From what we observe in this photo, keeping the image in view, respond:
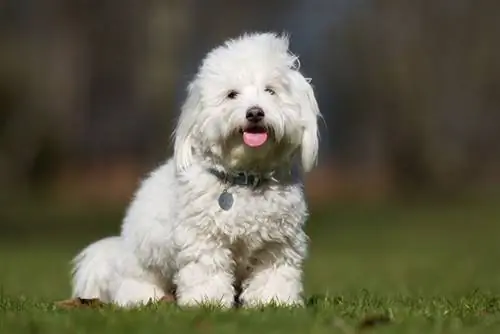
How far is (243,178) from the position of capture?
8.69 metres

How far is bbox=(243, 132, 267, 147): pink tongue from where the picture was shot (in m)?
8.41

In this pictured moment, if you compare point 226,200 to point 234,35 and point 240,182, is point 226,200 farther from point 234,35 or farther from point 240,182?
point 234,35

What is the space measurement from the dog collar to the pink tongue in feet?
1.05

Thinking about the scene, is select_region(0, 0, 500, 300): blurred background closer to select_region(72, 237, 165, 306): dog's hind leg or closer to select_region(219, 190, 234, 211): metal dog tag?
select_region(72, 237, 165, 306): dog's hind leg

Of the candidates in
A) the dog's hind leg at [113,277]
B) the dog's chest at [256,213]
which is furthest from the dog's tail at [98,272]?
the dog's chest at [256,213]

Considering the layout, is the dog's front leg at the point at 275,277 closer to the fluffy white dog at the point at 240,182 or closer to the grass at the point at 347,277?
the fluffy white dog at the point at 240,182

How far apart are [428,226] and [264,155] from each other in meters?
20.7

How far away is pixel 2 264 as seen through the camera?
725 inches

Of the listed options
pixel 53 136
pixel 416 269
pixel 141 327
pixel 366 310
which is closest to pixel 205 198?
pixel 366 310

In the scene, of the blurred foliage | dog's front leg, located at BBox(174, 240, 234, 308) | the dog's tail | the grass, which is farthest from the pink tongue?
the blurred foliage

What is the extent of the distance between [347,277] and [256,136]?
22.9ft

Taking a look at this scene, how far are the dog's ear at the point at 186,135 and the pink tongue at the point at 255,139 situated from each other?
0.49m

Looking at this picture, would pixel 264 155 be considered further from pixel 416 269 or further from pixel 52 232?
pixel 52 232

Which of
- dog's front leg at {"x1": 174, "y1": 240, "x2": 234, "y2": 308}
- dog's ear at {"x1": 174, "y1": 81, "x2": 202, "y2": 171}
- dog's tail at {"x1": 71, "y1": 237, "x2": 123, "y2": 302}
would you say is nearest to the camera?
dog's front leg at {"x1": 174, "y1": 240, "x2": 234, "y2": 308}
